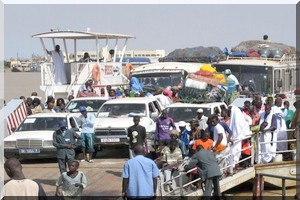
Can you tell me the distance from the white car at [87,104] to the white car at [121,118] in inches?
57.9

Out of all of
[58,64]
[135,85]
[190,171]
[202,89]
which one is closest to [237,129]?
[190,171]

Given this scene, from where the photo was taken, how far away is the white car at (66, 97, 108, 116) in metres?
20.3

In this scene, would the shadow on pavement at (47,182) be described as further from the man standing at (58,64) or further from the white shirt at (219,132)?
the man standing at (58,64)

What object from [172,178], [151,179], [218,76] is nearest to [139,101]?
[218,76]

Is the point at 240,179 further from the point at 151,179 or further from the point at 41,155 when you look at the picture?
the point at 41,155

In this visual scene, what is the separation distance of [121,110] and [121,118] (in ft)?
1.77

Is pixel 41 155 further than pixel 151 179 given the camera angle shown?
A: Yes

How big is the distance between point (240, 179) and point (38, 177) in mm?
4792

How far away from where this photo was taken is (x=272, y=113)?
45.8ft

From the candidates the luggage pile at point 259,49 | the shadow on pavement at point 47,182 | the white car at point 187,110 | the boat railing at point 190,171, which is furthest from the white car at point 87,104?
the luggage pile at point 259,49

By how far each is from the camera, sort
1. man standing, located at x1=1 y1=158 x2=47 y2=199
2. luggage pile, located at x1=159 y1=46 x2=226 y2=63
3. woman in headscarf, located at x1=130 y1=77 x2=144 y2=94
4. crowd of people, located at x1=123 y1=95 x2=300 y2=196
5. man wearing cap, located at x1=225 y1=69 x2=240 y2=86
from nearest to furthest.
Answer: man standing, located at x1=1 y1=158 x2=47 y2=199, crowd of people, located at x1=123 y1=95 x2=300 y2=196, man wearing cap, located at x1=225 y1=69 x2=240 y2=86, woman in headscarf, located at x1=130 y1=77 x2=144 y2=94, luggage pile, located at x1=159 y1=46 x2=226 y2=63

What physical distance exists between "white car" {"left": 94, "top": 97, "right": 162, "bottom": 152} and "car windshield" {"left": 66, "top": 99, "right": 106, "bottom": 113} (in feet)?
4.83

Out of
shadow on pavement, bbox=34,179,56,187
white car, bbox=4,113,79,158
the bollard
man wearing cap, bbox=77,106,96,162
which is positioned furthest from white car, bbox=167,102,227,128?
the bollard

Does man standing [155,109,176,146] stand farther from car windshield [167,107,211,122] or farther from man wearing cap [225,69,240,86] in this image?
man wearing cap [225,69,240,86]
